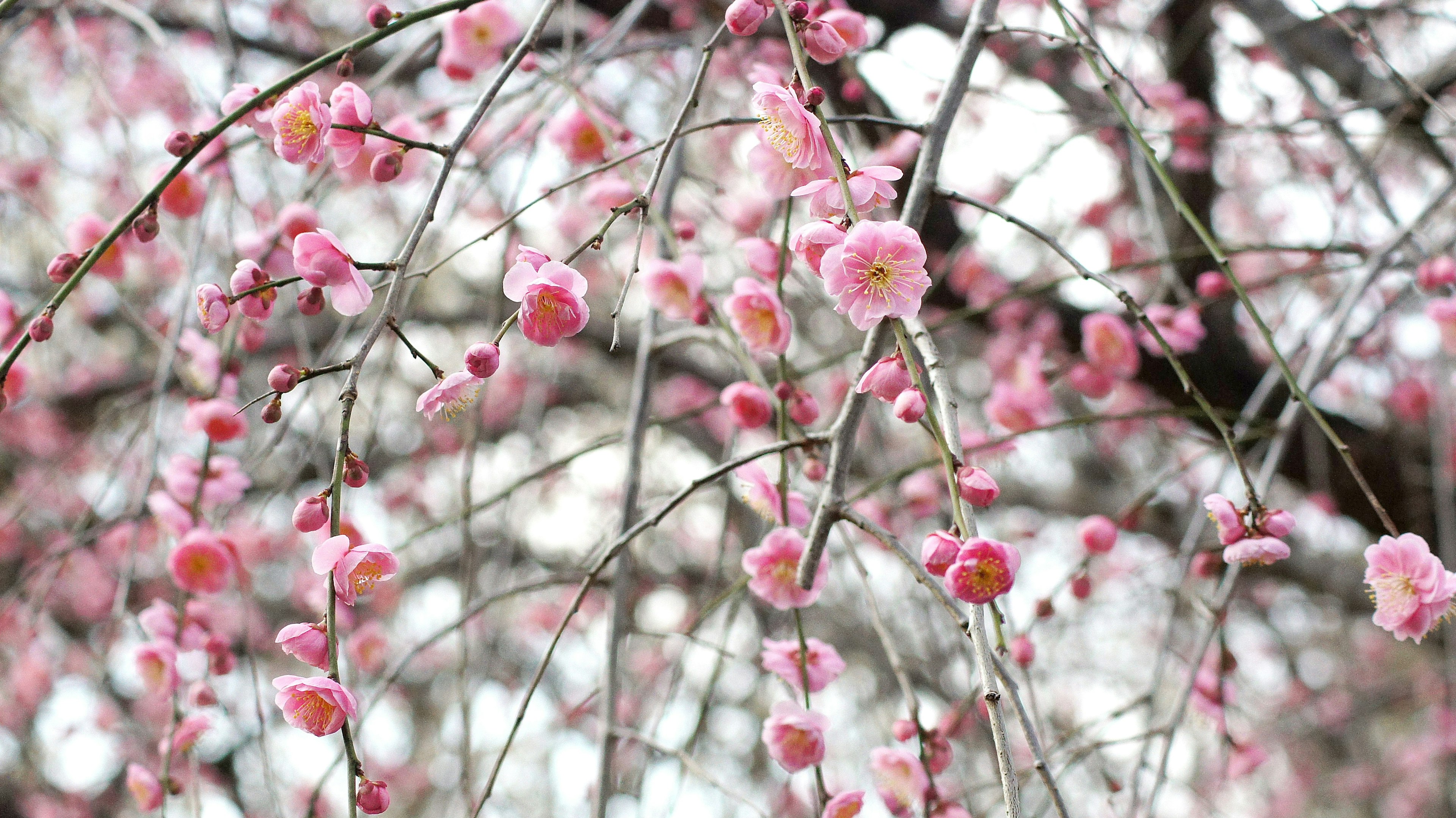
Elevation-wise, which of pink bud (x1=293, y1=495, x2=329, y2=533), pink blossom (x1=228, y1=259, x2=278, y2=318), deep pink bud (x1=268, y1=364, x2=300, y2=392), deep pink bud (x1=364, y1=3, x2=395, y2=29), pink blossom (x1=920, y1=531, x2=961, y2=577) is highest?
deep pink bud (x1=364, y1=3, x2=395, y2=29)

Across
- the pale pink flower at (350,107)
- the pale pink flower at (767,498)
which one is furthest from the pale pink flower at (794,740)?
the pale pink flower at (350,107)

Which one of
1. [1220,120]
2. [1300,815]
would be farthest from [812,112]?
[1300,815]

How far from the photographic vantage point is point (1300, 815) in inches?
165

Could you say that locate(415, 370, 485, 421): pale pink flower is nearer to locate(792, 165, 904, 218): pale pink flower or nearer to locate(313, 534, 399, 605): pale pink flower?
locate(313, 534, 399, 605): pale pink flower

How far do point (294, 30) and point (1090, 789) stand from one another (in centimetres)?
302

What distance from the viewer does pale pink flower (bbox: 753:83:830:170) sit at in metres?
0.82

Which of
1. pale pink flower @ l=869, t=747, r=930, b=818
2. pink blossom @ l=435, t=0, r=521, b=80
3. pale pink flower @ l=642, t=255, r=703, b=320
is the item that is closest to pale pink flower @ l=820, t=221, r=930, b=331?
pale pink flower @ l=642, t=255, r=703, b=320

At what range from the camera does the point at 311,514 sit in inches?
31.0

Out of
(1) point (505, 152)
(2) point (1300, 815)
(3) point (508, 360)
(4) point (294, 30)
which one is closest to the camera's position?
(1) point (505, 152)

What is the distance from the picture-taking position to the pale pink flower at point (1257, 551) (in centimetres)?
84

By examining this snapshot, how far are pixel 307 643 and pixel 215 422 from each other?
2.03 ft

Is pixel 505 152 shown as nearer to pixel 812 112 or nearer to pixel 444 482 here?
pixel 812 112

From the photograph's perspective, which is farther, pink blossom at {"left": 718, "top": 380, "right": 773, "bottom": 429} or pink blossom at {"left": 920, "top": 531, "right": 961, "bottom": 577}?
pink blossom at {"left": 718, "top": 380, "right": 773, "bottom": 429}

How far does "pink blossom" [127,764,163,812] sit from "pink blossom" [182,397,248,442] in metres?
0.40
